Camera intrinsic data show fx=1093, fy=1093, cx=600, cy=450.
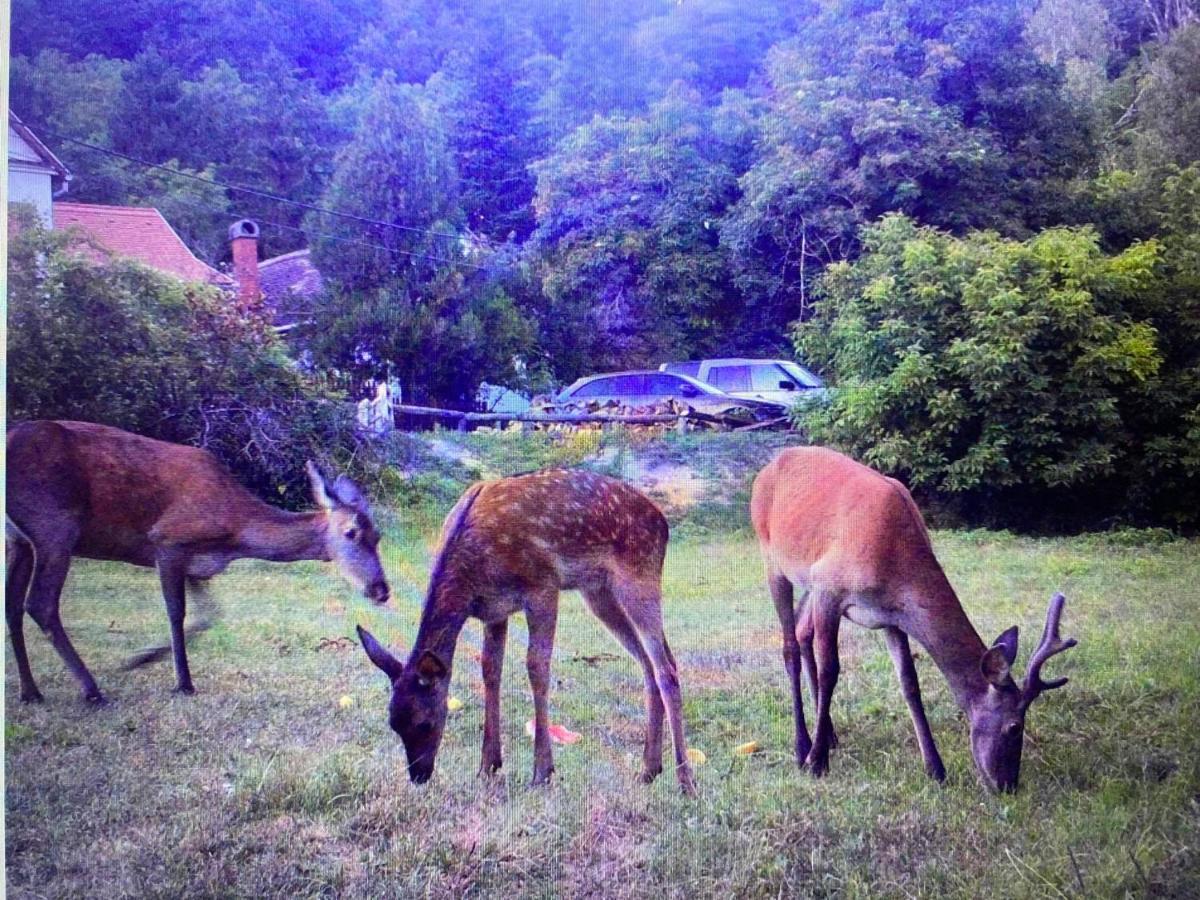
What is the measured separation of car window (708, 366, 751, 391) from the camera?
328 cm

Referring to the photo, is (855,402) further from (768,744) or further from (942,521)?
(768,744)

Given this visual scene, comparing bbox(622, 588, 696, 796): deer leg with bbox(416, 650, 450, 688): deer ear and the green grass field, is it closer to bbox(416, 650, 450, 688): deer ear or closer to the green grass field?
the green grass field

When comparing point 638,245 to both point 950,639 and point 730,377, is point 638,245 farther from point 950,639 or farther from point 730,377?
point 950,639

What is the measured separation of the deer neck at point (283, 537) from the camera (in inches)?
128

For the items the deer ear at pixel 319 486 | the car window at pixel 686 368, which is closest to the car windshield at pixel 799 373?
the car window at pixel 686 368

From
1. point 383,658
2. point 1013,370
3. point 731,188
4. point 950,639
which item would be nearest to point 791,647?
point 950,639

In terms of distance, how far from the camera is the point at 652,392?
10.8 ft

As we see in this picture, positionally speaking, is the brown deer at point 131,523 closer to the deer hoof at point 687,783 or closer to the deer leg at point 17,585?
the deer leg at point 17,585

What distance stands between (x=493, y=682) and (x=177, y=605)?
0.97 m

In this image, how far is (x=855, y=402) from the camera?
321cm

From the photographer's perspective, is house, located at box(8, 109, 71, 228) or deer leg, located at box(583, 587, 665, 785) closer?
deer leg, located at box(583, 587, 665, 785)

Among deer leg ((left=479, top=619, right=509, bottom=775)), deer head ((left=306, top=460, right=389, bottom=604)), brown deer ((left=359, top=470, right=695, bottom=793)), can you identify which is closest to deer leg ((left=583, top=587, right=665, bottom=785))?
brown deer ((left=359, top=470, right=695, bottom=793))

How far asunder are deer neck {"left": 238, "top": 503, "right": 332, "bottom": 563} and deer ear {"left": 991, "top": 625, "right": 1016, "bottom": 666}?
1927 mm

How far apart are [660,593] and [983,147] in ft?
5.30
